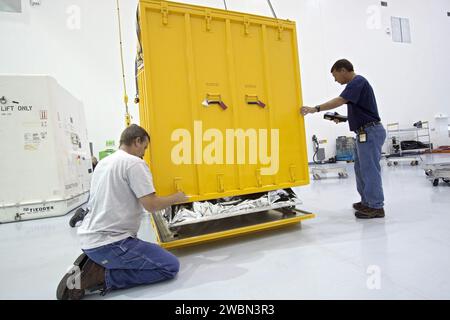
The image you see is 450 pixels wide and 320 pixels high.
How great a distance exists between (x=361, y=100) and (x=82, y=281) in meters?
3.49

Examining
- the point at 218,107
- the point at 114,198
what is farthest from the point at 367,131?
the point at 114,198

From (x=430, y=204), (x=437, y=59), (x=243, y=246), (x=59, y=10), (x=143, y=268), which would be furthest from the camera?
(x=437, y=59)

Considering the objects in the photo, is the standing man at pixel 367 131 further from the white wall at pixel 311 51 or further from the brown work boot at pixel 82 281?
the white wall at pixel 311 51

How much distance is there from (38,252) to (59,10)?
8.72 metres

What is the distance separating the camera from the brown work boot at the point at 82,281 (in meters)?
1.70

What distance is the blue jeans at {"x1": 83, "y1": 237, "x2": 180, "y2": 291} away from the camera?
1799 millimetres

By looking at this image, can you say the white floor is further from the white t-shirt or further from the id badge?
the id badge

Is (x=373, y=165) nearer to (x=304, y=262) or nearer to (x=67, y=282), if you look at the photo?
(x=304, y=262)

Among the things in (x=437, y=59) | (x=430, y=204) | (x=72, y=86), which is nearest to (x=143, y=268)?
(x=430, y=204)

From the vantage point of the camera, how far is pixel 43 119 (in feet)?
15.9

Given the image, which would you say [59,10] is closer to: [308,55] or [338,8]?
[308,55]

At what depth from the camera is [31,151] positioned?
4754 millimetres

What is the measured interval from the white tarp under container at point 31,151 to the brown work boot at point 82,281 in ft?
12.6

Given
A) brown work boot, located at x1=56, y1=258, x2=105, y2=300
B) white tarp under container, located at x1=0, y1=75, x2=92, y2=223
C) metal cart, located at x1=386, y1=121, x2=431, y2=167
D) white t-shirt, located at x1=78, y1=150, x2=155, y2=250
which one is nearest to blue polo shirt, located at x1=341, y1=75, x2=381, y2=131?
white t-shirt, located at x1=78, y1=150, x2=155, y2=250
